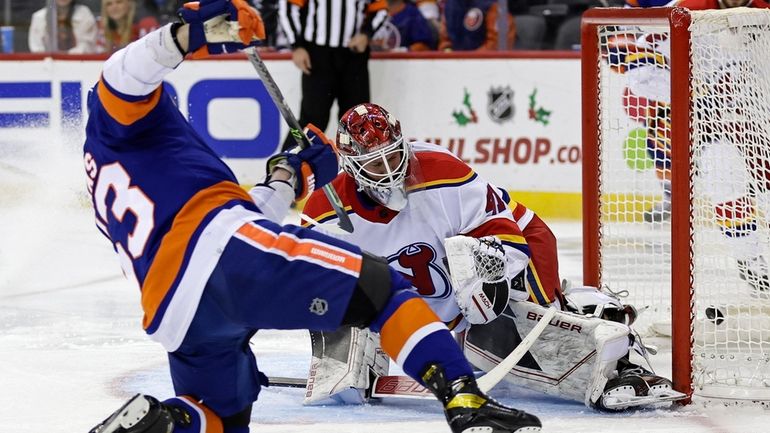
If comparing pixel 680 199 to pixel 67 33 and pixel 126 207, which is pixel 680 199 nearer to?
pixel 126 207

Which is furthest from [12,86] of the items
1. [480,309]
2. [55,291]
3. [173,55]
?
[173,55]

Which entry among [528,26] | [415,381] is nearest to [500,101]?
[528,26]

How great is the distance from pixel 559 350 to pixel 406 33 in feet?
12.3

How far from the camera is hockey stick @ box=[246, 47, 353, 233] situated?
106 inches

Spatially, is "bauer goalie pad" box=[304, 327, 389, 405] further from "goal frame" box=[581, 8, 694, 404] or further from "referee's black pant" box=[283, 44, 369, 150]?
"referee's black pant" box=[283, 44, 369, 150]

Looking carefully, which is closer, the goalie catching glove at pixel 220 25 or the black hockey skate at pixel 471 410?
the black hockey skate at pixel 471 410

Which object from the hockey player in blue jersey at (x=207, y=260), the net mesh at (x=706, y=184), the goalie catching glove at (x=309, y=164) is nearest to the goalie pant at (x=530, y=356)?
the net mesh at (x=706, y=184)

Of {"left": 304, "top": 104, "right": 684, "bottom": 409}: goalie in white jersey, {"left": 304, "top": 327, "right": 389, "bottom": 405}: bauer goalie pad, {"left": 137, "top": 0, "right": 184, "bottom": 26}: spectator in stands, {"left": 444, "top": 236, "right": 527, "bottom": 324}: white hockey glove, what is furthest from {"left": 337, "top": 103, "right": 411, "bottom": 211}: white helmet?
{"left": 137, "top": 0, "right": 184, "bottom": 26}: spectator in stands

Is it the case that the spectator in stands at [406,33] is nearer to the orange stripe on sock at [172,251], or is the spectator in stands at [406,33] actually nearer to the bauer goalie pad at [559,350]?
the bauer goalie pad at [559,350]

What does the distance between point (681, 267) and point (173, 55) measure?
1.44 meters

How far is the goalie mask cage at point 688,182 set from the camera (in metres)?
Result: 3.23

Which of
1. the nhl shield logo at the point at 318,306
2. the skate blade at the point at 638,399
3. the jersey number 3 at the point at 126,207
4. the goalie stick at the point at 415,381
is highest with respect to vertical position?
the jersey number 3 at the point at 126,207

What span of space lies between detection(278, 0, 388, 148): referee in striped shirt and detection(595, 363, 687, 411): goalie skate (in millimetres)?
3540

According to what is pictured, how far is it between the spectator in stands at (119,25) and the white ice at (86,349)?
0.65 m
